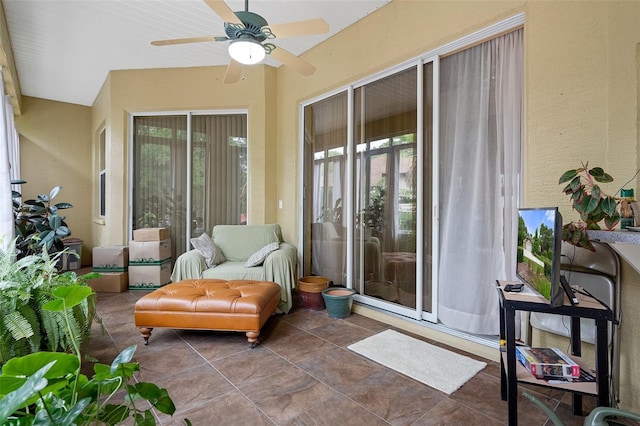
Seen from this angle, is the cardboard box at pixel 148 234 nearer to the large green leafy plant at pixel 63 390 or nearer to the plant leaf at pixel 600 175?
the large green leafy plant at pixel 63 390

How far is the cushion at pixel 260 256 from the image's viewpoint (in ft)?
11.6

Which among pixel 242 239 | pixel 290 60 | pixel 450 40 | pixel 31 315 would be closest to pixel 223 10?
pixel 290 60

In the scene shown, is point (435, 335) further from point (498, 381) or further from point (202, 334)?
point (202, 334)

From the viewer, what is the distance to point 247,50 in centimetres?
222

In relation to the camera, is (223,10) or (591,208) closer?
(591,208)

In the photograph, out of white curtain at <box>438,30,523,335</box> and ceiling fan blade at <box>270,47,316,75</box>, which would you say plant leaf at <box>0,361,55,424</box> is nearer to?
ceiling fan blade at <box>270,47,316,75</box>

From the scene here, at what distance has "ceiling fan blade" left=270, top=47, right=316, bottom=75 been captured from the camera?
95.2 inches

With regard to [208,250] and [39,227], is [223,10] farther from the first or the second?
[39,227]

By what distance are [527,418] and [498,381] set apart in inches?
14.1

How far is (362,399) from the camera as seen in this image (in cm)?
187

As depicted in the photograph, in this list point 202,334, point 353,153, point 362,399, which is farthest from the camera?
point 353,153

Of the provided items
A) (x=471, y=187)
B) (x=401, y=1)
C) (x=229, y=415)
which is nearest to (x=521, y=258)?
(x=471, y=187)

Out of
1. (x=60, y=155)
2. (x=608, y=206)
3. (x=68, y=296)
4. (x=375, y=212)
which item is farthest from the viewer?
(x=60, y=155)

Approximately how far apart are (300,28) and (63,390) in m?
2.26
